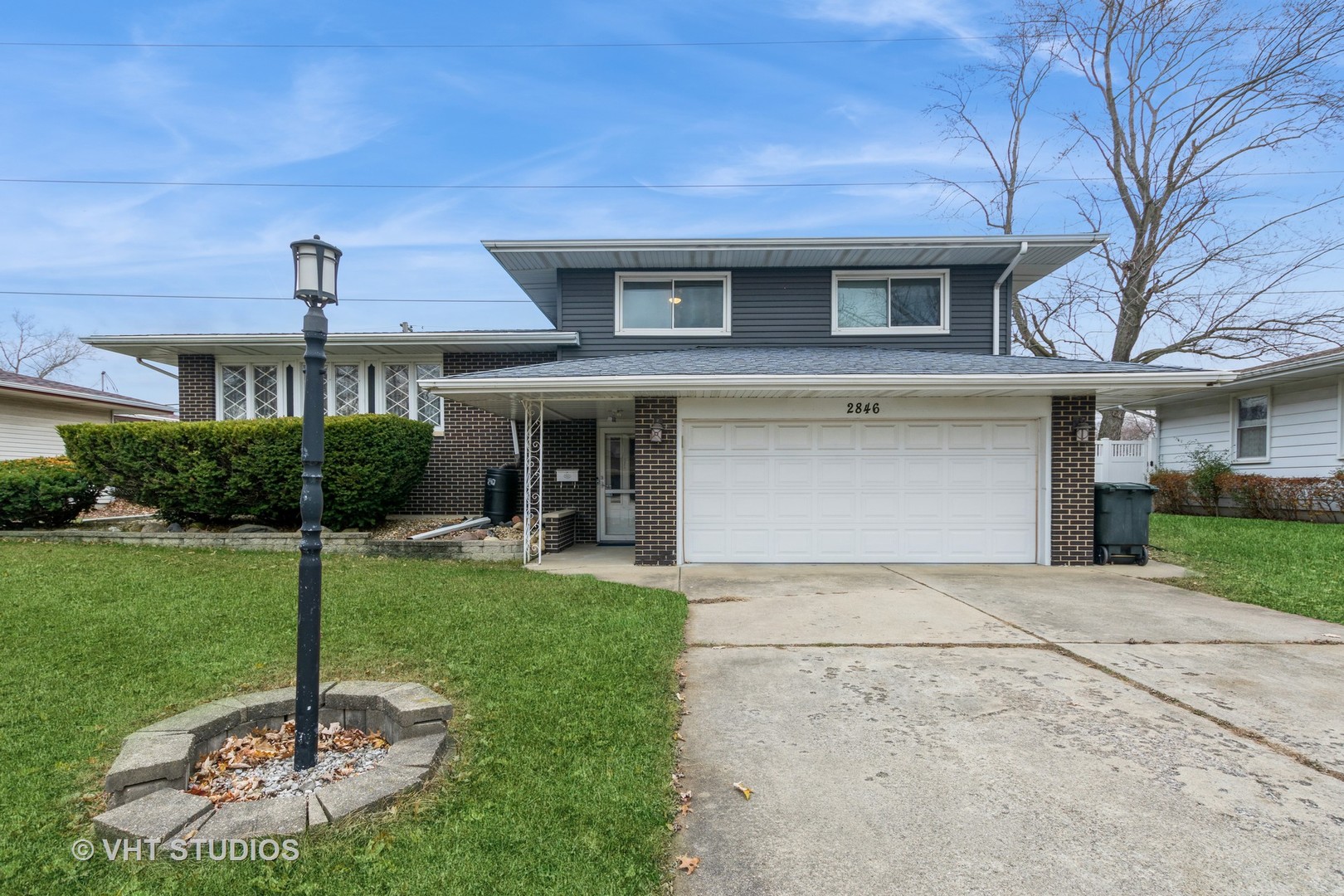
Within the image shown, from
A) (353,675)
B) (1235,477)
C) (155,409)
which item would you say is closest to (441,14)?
(155,409)

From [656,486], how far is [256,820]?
6774 mm

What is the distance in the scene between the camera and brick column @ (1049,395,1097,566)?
880 centimetres

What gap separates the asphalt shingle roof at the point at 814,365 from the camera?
828cm

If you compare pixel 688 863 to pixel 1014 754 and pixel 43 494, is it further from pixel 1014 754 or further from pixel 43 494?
pixel 43 494

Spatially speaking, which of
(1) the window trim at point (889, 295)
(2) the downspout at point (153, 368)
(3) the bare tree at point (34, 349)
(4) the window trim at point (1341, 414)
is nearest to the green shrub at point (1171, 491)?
(4) the window trim at point (1341, 414)

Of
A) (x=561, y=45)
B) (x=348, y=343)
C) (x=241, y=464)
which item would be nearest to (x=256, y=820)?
(x=241, y=464)

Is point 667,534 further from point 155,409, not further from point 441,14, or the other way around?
point 155,409

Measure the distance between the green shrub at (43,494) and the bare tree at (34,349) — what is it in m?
33.4

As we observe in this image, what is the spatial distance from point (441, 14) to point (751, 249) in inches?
473

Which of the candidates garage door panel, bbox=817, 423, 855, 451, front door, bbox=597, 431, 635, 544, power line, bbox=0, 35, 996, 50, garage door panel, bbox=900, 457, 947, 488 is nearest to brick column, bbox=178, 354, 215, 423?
front door, bbox=597, 431, 635, 544

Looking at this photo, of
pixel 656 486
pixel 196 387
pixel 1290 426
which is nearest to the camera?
pixel 656 486

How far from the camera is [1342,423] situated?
1253 cm

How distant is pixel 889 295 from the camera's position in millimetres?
11352

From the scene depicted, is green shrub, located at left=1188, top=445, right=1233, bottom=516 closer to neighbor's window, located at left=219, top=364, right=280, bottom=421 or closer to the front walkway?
the front walkway
